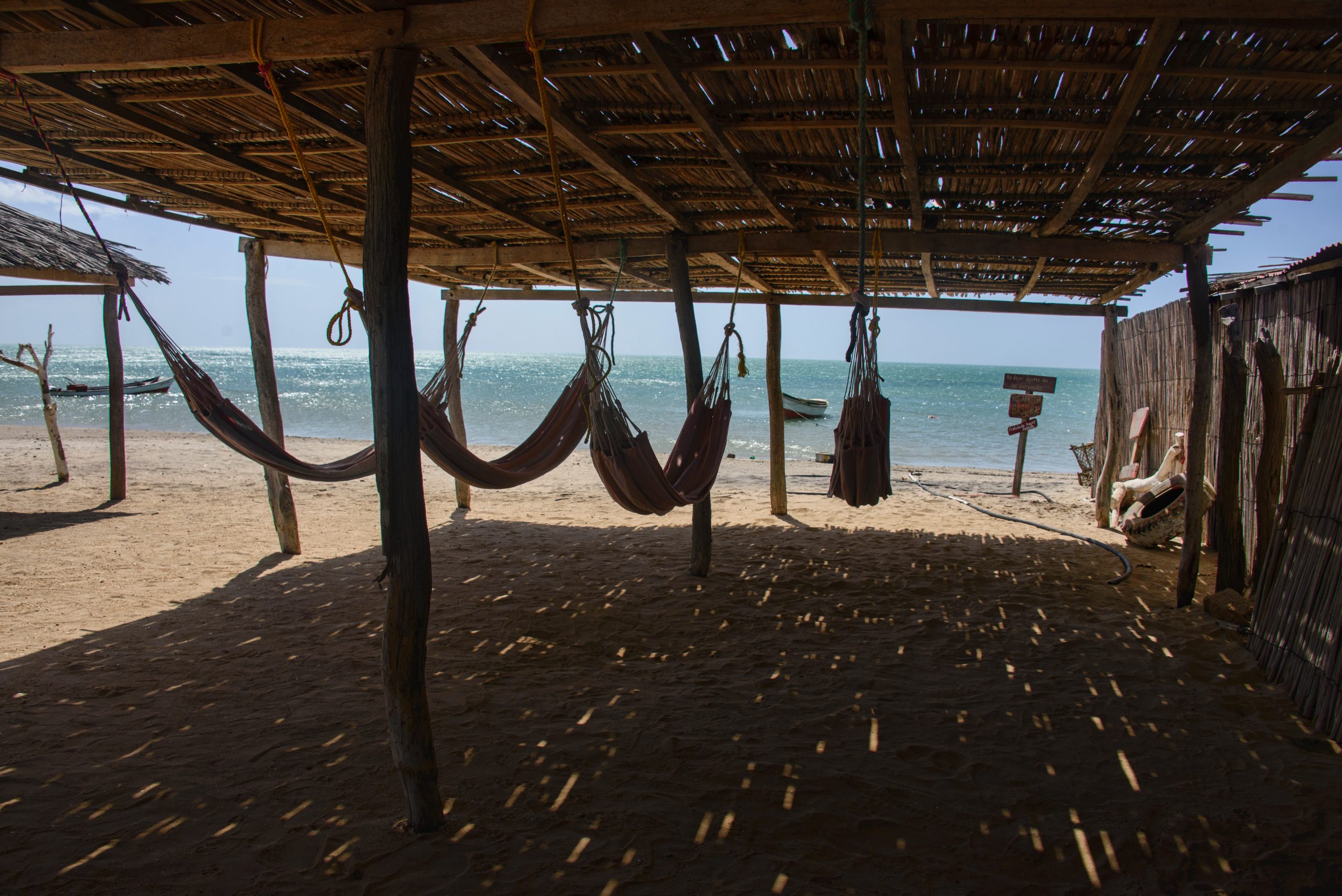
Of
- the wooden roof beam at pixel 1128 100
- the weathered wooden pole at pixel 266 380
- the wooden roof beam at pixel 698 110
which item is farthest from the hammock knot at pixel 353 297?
the weathered wooden pole at pixel 266 380

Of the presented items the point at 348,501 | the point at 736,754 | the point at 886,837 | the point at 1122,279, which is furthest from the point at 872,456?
the point at 348,501

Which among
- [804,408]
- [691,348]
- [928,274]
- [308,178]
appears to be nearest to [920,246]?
[928,274]

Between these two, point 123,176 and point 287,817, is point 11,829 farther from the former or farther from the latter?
point 123,176

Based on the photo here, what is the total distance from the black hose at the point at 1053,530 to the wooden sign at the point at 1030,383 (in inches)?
40.8

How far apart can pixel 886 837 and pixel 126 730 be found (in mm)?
1856

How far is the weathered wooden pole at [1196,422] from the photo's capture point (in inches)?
116

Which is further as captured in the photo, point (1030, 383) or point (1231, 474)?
point (1030, 383)

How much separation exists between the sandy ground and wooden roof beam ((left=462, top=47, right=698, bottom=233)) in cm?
160

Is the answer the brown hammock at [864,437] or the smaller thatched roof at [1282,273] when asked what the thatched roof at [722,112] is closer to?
the smaller thatched roof at [1282,273]

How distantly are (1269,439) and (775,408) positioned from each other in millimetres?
2737

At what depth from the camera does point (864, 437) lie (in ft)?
9.36

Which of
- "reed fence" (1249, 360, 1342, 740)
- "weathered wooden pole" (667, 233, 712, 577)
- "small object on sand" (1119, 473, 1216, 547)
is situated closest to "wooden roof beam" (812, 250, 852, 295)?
"weathered wooden pole" (667, 233, 712, 577)

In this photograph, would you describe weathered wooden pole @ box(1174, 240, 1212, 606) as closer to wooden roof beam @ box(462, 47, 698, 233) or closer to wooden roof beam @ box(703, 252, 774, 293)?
wooden roof beam @ box(703, 252, 774, 293)

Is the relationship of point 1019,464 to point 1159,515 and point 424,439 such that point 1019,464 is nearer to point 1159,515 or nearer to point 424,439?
point 1159,515
